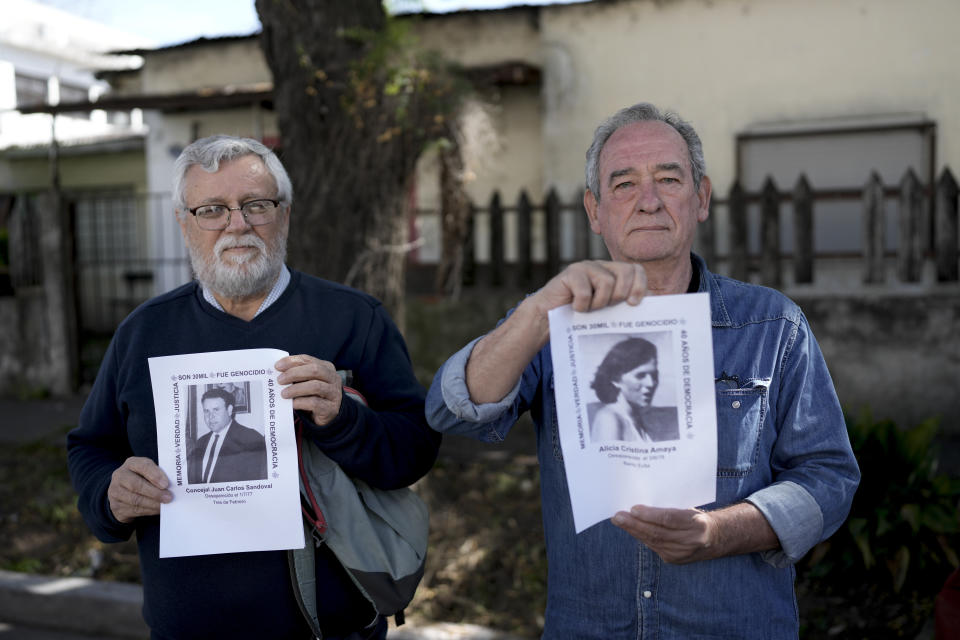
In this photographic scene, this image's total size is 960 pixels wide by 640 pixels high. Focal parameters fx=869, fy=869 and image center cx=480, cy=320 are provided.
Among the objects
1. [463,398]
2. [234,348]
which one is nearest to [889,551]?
[463,398]

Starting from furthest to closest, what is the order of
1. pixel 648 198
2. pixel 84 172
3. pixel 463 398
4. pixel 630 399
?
pixel 84 172, pixel 648 198, pixel 463 398, pixel 630 399

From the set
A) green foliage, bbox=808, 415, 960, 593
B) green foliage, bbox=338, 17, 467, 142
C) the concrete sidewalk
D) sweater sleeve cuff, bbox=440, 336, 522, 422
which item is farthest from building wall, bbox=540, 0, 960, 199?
sweater sleeve cuff, bbox=440, 336, 522, 422

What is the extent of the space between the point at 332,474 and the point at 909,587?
123 inches

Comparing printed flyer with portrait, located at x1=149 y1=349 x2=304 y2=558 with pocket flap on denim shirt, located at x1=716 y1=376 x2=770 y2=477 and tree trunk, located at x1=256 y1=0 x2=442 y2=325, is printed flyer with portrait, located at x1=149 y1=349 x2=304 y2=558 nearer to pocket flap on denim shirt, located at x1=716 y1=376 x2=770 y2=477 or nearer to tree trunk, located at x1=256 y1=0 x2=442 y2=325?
pocket flap on denim shirt, located at x1=716 y1=376 x2=770 y2=477

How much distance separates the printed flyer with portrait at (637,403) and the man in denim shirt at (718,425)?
52 mm

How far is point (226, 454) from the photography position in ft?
7.21

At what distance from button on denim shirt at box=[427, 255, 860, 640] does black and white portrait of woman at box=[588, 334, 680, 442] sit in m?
0.25

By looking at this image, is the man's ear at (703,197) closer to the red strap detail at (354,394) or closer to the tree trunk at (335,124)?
the red strap detail at (354,394)

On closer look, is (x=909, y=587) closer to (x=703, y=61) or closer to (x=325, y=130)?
(x=325, y=130)

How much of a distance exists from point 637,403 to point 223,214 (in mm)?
1289

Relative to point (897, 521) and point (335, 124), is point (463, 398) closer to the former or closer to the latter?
point (897, 521)

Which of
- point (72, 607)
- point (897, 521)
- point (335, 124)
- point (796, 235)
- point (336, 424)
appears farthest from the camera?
point (796, 235)

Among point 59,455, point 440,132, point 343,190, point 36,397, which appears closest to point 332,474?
point 343,190

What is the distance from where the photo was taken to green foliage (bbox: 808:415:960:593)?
4090mm
